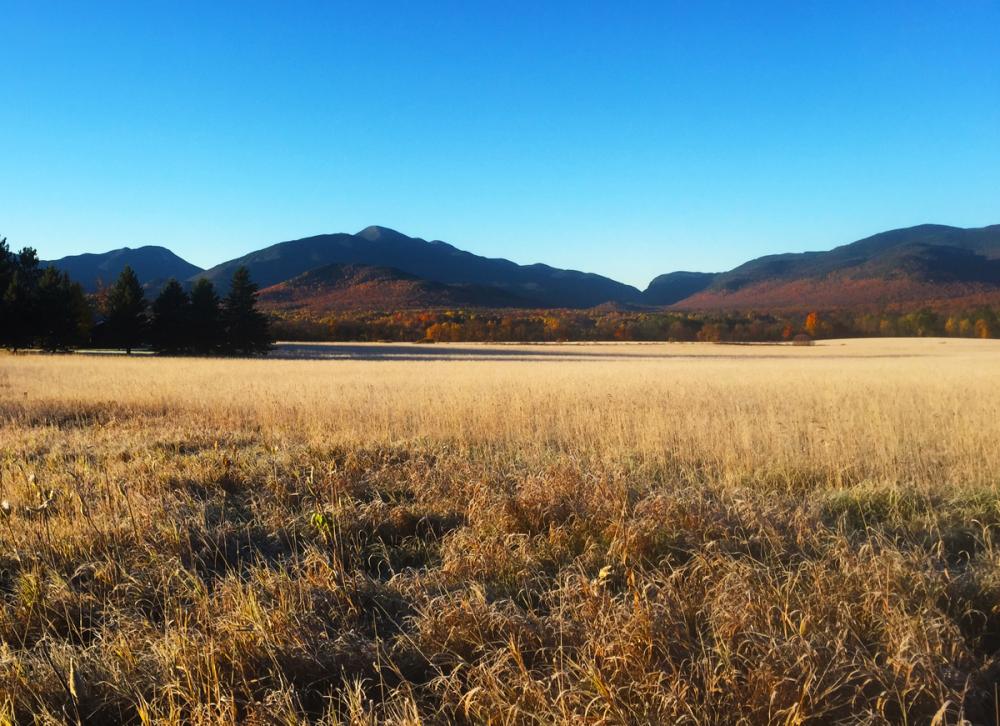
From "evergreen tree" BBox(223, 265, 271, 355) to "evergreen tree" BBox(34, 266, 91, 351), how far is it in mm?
12034

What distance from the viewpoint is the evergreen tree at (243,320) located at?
58.1 meters

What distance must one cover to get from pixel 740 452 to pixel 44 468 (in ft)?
28.1

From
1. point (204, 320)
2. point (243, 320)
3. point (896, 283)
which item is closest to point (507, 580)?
point (243, 320)

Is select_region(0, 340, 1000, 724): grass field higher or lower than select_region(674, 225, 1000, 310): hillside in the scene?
lower

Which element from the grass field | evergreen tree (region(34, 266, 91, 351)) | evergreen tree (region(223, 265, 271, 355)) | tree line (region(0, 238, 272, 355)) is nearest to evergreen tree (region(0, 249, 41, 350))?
evergreen tree (region(34, 266, 91, 351))

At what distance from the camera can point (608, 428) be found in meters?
9.40

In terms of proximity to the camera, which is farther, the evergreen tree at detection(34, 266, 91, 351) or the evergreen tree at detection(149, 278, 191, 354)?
the evergreen tree at detection(149, 278, 191, 354)

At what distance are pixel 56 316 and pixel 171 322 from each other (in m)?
8.91

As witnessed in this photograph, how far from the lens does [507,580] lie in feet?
13.5

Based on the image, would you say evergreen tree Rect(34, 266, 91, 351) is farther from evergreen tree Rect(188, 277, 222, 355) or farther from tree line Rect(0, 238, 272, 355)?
evergreen tree Rect(188, 277, 222, 355)

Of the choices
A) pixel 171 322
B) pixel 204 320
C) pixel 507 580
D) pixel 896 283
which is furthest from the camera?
pixel 896 283

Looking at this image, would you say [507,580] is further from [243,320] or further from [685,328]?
[685,328]

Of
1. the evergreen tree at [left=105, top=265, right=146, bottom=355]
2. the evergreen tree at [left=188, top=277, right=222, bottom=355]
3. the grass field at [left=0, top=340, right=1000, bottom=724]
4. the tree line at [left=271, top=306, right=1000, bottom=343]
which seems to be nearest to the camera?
the grass field at [left=0, top=340, right=1000, bottom=724]

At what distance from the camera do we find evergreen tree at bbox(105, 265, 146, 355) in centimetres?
5634
